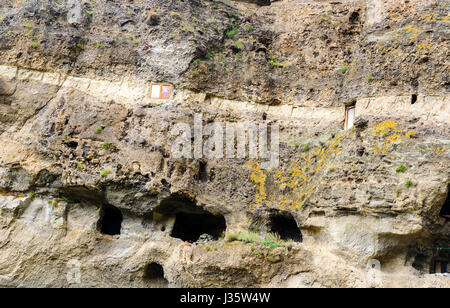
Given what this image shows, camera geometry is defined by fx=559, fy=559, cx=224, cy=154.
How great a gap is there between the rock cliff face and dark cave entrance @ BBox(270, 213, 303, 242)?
5 cm

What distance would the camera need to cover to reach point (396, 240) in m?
15.5

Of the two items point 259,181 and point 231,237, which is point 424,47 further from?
point 231,237

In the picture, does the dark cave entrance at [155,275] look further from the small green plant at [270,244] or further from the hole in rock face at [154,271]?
the small green plant at [270,244]

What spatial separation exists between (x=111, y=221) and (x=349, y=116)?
9.23m

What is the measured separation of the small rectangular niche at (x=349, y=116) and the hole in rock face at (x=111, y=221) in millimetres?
8584

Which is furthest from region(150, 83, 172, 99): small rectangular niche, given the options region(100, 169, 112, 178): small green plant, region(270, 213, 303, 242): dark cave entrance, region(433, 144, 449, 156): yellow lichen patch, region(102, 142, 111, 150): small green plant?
region(433, 144, 449, 156): yellow lichen patch

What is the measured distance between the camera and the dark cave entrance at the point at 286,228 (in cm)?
1834

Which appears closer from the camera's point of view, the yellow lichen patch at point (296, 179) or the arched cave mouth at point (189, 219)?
the yellow lichen patch at point (296, 179)

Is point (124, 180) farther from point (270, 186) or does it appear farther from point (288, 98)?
point (288, 98)

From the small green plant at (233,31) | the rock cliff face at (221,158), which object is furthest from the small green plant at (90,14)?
the small green plant at (233,31)

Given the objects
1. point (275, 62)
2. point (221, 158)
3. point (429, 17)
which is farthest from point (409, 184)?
point (275, 62)

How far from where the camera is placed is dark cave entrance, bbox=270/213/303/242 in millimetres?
18344

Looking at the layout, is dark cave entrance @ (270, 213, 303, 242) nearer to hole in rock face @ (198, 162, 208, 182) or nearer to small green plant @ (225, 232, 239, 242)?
small green plant @ (225, 232, 239, 242)

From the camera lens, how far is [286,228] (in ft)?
61.2
